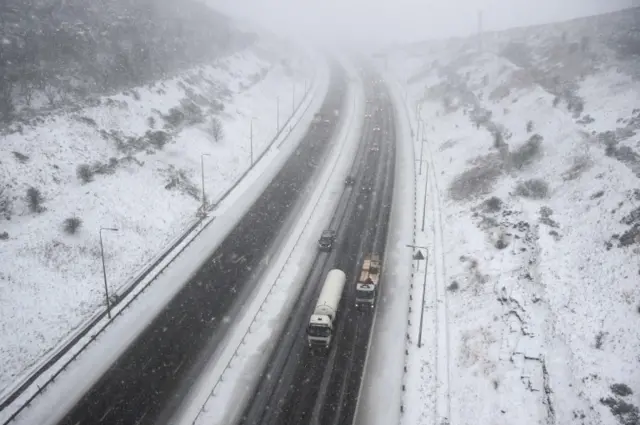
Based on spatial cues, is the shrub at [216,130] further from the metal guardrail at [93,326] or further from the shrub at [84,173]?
the shrub at [84,173]

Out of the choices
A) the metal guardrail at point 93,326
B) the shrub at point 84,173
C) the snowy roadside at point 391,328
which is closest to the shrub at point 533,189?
the snowy roadside at point 391,328

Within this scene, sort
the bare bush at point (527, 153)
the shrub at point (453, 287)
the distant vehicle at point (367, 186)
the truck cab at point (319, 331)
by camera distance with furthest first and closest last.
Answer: the distant vehicle at point (367, 186), the bare bush at point (527, 153), the shrub at point (453, 287), the truck cab at point (319, 331)

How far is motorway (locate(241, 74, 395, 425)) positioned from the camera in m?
31.5

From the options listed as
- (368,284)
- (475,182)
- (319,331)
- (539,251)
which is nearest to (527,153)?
(475,182)

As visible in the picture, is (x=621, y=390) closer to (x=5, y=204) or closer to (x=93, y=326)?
(x=93, y=326)

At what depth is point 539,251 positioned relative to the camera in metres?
41.4

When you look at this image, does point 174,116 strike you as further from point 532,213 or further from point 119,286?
point 532,213

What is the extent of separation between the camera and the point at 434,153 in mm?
76875

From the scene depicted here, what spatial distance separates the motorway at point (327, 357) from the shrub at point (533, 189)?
600 inches

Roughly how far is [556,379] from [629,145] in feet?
101

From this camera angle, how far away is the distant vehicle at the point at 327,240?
50.5 meters

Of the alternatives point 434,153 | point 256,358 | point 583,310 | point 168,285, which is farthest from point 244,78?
point 583,310

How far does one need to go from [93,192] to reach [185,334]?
21824 mm

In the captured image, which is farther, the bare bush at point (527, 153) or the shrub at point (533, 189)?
the bare bush at point (527, 153)
